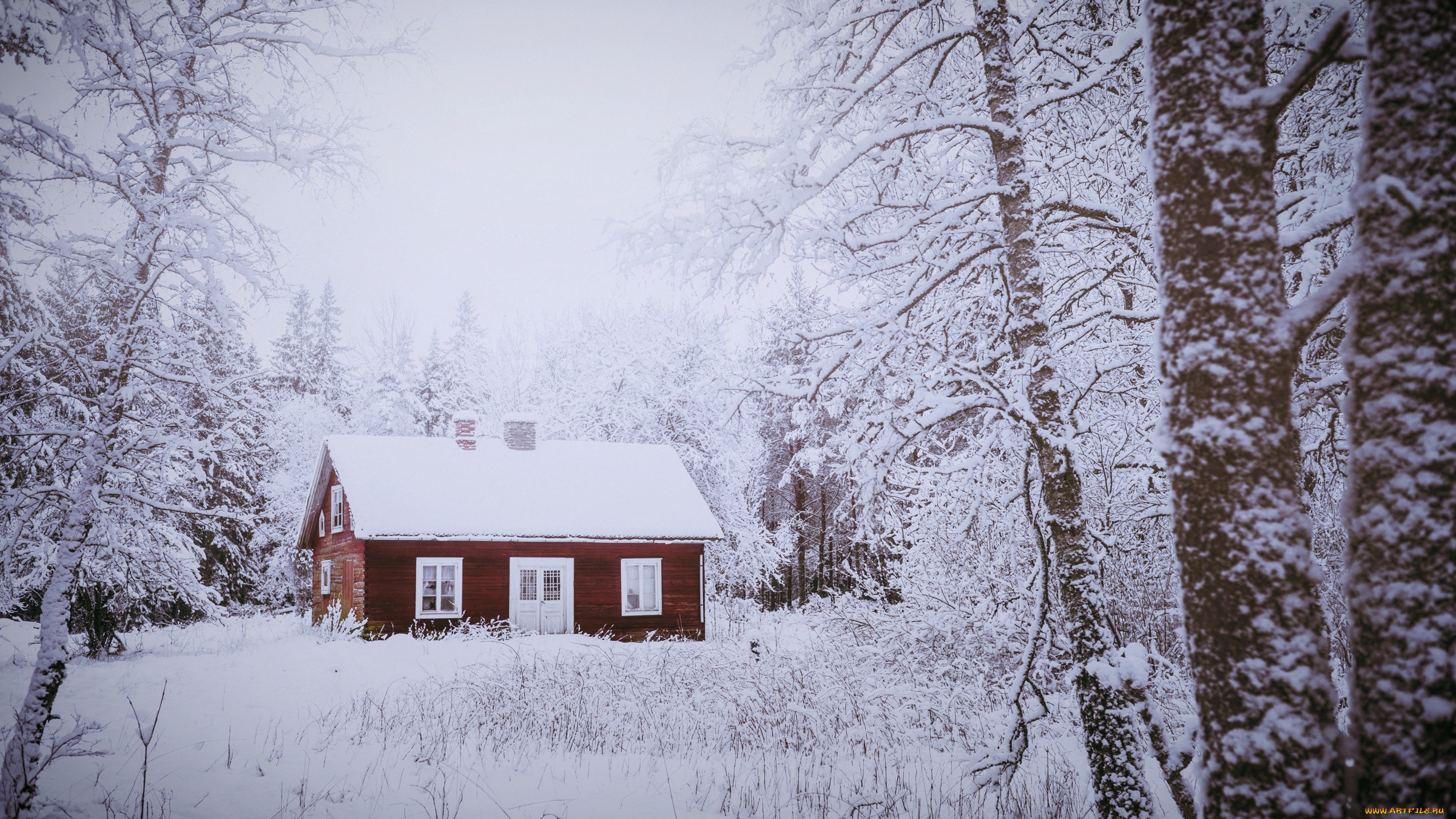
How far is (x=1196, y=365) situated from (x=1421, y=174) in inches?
28.5

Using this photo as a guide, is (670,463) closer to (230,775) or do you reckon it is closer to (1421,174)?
(230,775)

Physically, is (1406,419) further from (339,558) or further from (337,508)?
(337,508)

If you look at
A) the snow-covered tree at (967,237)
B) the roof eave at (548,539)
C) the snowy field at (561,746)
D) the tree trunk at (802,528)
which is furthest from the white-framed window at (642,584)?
the snow-covered tree at (967,237)

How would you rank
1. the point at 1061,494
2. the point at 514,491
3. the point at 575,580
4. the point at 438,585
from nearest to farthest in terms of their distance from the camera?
1. the point at 1061,494
2. the point at 438,585
3. the point at 575,580
4. the point at 514,491

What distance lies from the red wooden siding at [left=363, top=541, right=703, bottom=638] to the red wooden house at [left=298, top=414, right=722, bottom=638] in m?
0.03

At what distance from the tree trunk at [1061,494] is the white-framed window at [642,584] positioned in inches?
700

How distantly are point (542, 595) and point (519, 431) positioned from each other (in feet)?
20.6

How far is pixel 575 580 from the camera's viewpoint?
68.2ft

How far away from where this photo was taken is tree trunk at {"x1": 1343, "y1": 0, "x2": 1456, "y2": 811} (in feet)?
5.95

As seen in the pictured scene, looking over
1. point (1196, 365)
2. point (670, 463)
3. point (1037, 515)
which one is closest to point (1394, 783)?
point (1196, 365)

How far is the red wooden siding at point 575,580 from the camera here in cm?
1891

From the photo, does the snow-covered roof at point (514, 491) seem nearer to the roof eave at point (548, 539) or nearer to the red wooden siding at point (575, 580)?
the roof eave at point (548, 539)

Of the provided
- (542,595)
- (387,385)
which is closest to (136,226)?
(542,595)

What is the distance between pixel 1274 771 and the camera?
2082 millimetres
